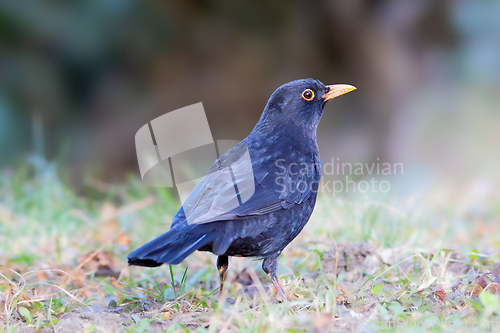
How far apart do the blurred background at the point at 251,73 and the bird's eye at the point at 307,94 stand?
4.03 m

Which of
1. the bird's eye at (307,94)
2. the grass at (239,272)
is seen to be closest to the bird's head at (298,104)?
the bird's eye at (307,94)

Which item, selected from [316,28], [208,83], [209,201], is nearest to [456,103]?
[316,28]

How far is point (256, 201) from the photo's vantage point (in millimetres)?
3246

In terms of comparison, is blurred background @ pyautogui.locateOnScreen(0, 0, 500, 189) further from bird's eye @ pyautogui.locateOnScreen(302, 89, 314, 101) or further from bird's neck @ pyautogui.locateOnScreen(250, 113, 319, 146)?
bird's eye @ pyautogui.locateOnScreen(302, 89, 314, 101)

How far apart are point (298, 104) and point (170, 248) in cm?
177

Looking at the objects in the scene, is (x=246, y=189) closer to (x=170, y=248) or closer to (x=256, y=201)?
(x=256, y=201)

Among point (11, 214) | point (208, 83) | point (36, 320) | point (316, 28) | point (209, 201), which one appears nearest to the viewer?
point (36, 320)

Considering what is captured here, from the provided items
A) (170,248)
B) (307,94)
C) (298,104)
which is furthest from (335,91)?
(170,248)

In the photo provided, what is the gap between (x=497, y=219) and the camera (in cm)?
602

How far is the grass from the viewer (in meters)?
2.77

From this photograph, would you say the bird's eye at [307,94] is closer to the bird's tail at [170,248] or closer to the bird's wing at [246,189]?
the bird's wing at [246,189]

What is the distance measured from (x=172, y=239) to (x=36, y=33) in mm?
5764

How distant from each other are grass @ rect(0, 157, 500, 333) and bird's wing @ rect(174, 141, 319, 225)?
0.51m

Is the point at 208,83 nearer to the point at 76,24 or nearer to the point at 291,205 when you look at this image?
the point at 76,24
